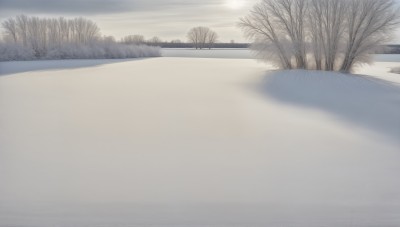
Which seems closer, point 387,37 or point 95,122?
point 95,122

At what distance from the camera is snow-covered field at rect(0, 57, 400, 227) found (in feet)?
14.6

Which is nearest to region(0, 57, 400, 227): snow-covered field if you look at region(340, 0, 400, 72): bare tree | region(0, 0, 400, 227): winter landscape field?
region(0, 0, 400, 227): winter landscape field

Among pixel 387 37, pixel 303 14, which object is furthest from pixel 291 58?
pixel 387 37

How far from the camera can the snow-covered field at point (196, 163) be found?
446 centimetres

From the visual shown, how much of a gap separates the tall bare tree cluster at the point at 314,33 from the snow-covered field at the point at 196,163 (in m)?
13.5

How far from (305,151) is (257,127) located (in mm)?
1869

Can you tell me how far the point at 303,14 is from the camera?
25359 mm

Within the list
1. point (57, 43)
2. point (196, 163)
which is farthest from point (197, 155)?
point (57, 43)

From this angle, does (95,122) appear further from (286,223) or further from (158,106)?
(286,223)

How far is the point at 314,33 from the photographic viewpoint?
25281 mm

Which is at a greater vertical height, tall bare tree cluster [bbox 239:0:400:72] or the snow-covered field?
tall bare tree cluster [bbox 239:0:400:72]

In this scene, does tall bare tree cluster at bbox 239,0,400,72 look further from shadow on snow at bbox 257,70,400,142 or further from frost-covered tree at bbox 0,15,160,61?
frost-covered tree at bbox 0,15,160,61

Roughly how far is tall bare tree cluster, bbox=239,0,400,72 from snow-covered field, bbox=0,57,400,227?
13455 millimetres

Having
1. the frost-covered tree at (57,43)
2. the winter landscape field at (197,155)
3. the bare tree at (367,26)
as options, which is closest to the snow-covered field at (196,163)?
the winter landscape field at (197,155)
